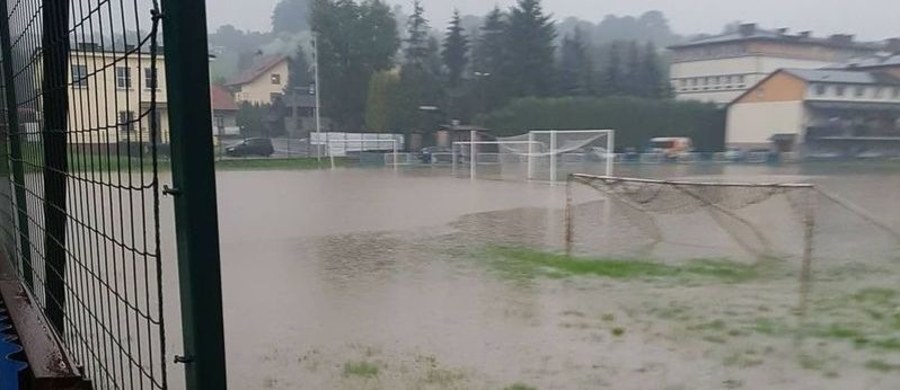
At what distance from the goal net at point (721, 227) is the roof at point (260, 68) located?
6.95m

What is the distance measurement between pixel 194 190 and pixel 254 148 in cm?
1388

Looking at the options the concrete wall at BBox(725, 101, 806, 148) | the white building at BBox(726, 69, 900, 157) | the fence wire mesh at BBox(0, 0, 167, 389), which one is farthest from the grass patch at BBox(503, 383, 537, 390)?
the concrete wall at BBox(725, 101, 806, 148)

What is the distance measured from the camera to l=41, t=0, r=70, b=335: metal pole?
3.22ft

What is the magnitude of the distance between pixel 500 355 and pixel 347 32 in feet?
43.3

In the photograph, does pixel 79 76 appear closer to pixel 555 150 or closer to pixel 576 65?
pixel 555 150

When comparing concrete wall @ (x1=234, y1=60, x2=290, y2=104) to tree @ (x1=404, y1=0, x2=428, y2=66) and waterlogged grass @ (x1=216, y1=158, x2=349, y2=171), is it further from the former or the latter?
tree @ (x1=404, y1=0, x2=428, y2=66)

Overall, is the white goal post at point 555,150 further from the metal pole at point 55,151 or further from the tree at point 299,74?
the metal pole at point 55,151

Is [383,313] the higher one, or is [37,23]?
[37,23]

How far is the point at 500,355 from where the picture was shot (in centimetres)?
271

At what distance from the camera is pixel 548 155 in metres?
12.1

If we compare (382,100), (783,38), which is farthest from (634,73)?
(382,100)

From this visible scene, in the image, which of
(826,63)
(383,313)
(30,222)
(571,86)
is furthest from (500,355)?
(571,86)

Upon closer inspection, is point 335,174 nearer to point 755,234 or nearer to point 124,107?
point 755,234

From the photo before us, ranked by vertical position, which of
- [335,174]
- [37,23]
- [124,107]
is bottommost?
[335,174]
